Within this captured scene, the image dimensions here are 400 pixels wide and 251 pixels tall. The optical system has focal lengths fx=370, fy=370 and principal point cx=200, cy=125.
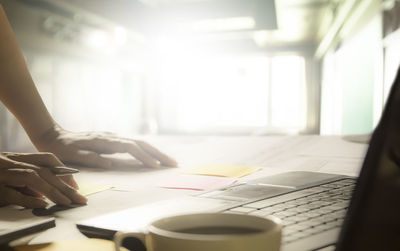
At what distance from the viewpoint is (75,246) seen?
1.27ft

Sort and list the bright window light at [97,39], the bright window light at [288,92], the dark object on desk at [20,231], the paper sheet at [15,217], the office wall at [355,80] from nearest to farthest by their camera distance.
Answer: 1. the dark object on desk at [20,231]
2. the paper sheet at [15,217]
3. the office wall at [355,80]
4. the bright window light at [97,39]
5. the bright window light at [288,92]

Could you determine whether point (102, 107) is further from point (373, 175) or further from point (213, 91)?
point (373, 175)

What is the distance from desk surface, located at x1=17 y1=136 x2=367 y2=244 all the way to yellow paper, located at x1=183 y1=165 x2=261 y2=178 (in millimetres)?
28

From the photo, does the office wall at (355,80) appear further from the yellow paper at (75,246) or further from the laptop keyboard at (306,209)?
the yellow paper at (75,246)

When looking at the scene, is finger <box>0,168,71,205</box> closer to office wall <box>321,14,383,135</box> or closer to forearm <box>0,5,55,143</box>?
forearm <box>0,5,55,143</box>

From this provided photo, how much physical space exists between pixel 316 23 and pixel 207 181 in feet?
18.1

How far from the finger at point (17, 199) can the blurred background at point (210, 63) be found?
475 mm

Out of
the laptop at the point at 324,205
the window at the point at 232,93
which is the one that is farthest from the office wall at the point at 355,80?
the laptop at the point at 324,205

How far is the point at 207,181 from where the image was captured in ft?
2.49

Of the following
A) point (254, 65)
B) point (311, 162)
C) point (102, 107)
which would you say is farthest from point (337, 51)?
point (311, 162)

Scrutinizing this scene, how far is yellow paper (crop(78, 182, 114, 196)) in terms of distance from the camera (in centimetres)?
66

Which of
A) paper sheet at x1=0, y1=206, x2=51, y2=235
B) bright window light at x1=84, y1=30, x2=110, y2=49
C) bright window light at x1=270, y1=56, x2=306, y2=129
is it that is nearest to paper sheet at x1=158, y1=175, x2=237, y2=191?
paper sheet at x1=0, y1=206, x2=51, y2=235

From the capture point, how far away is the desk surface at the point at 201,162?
534 millimetres

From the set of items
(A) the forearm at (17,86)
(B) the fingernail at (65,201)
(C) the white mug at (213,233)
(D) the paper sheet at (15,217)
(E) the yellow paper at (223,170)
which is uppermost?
(A) the forearm at (17,86)
